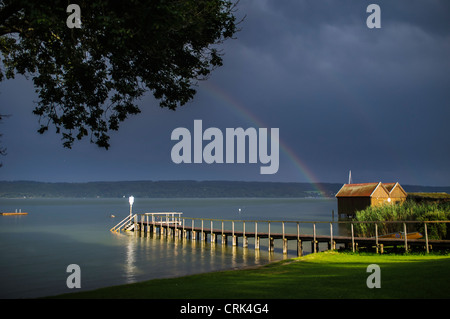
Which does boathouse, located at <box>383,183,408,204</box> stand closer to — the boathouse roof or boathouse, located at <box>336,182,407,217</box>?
boathouse, located at <box>336,182,407,217</box>

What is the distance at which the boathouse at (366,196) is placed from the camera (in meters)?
64.2

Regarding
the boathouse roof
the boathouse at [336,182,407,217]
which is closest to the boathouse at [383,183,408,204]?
the boathouse at [336,182,407,217]

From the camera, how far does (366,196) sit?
64562mm

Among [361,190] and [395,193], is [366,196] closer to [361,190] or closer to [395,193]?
[361,190]

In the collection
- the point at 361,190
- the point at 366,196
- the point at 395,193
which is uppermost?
the point at 361,190

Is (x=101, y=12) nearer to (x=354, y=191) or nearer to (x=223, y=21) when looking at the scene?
(x=223, y=21)

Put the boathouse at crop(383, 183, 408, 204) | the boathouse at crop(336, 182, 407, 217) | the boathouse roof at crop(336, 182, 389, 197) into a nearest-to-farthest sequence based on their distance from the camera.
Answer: the boathouse at crop(336, 182, 407, 217) → the boathouse roof at crop(336, 182, 389, 197) → the boathouse at crop(383, 183, 408, 204)

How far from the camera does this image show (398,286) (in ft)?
30.1

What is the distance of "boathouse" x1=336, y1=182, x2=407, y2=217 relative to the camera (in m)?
64.2

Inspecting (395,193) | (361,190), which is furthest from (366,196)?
(395,193)

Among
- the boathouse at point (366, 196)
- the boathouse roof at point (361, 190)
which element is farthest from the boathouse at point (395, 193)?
the boathouse roof at point (361, 190)

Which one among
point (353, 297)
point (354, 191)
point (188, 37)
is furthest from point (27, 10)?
point (354, 191)

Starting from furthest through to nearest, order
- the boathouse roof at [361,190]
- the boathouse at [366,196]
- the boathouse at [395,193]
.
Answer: the boathouse at [395,193] → the boathouse roof at [361,190] → the boathouse at [366,196]

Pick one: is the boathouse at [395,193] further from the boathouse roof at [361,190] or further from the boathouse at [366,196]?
the boathouse roof at [361,190]
